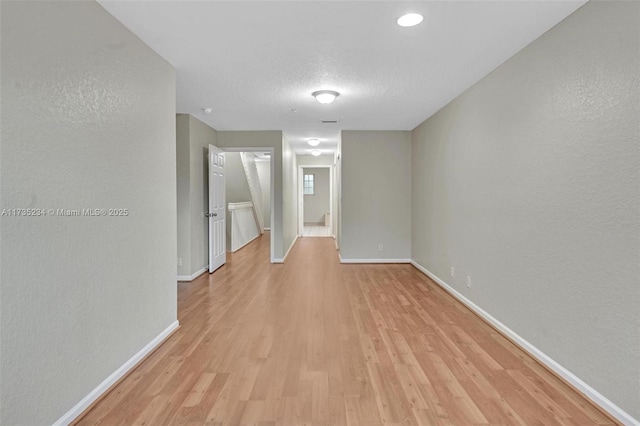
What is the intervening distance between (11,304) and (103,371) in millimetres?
836

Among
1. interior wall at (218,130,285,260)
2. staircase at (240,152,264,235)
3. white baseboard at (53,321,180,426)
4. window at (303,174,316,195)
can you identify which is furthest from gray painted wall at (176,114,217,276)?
window at (303,174,316,195)

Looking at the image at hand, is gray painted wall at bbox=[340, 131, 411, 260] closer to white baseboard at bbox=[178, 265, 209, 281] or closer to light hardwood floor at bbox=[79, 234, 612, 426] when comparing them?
light hardwood floor at bbox=[79, 234, 612, 426]

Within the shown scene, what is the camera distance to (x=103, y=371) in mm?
2125

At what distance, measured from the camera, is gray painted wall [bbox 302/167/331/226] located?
13.9m

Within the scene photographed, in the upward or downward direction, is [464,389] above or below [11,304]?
below

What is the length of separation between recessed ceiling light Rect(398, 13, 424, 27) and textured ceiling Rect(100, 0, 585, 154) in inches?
→ 1.8

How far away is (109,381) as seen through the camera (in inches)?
85.4

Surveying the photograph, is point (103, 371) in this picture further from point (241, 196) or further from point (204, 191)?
point (241, 196)

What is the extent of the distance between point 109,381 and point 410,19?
3.01 meters

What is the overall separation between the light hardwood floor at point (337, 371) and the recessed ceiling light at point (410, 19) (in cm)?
236

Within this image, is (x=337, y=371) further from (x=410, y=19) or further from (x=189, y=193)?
(x=189, y=193)

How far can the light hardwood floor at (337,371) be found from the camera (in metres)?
1.92

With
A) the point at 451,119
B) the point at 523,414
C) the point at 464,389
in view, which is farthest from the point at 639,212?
the point at 451,119

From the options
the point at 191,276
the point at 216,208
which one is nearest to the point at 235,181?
the point at 216,208
